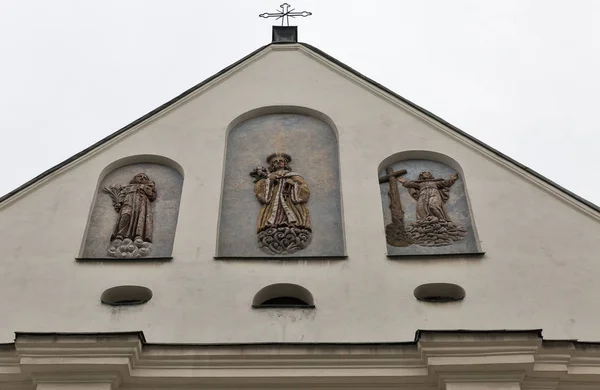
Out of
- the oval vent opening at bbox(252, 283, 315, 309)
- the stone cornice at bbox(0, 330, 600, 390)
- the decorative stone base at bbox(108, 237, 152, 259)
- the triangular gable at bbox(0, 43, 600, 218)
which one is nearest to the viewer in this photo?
the stone cornice at bbox(0, 330, 600, 390)

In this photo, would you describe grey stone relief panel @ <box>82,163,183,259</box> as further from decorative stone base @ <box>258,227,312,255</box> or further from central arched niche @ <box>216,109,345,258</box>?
decorative stone base @ <box>258,227,312,255</box>

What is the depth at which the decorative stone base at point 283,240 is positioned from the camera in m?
9.92

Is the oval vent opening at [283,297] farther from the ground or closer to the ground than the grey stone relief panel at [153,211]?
closer to the ground

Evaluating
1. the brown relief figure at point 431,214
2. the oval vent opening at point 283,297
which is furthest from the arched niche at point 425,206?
the oval vent opening at point 283,297

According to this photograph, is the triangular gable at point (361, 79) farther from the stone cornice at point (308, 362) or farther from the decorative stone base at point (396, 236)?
the stone cornice at point (308, 362)

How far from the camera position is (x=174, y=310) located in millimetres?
9156

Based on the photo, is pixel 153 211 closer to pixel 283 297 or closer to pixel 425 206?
pixel 283 297

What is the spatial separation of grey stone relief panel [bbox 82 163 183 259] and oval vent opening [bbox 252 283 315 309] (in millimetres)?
1164

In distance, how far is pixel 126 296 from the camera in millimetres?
9531

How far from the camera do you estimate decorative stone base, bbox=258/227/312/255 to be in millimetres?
9922

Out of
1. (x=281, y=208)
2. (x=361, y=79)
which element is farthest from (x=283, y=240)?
(x=361, y=79)

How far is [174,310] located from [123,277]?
73cm

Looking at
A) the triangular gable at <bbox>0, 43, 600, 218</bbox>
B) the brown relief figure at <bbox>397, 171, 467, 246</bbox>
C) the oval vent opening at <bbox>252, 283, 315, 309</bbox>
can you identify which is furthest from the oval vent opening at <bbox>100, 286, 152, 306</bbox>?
the brown relief figure at <bbox>397, 171, 467, 246</bbox>

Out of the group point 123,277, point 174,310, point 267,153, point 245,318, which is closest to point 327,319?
point 245,318
